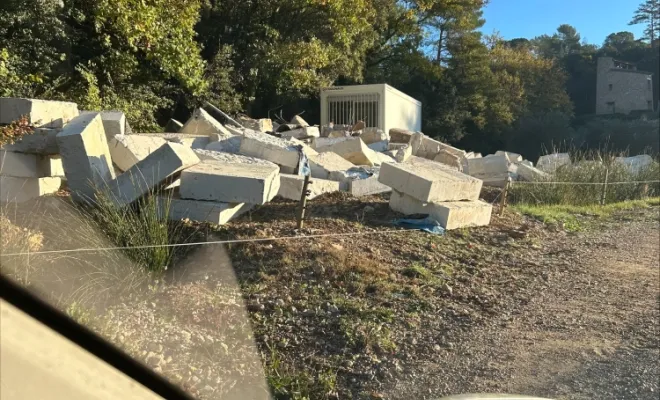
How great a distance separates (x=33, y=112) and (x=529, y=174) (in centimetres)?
1173

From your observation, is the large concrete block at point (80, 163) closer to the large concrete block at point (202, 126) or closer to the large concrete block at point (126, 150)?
the large concrete block at point (126, 150)

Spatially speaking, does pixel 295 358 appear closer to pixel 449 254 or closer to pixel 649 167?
pixel 449 254

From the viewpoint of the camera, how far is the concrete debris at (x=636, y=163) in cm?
1685

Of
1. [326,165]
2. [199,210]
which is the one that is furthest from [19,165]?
[326,165]

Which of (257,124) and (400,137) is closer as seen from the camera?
(257,124)

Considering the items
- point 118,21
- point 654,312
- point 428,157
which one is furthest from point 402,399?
point 428,157

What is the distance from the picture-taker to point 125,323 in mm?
4023

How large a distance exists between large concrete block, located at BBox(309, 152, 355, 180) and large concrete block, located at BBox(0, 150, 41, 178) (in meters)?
4.31

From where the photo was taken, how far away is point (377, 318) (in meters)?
4.96

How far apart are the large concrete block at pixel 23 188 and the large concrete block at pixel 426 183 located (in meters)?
4.51

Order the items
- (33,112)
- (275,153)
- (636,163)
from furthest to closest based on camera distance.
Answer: (636,163) → (275,153) → (33,112)

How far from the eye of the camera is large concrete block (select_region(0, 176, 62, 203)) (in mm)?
6520

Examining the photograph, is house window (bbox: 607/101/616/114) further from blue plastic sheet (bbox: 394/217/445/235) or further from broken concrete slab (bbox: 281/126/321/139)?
blue plastic sheet (bbox: 394/217/445/235)

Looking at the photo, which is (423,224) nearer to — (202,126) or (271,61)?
(202,126)
